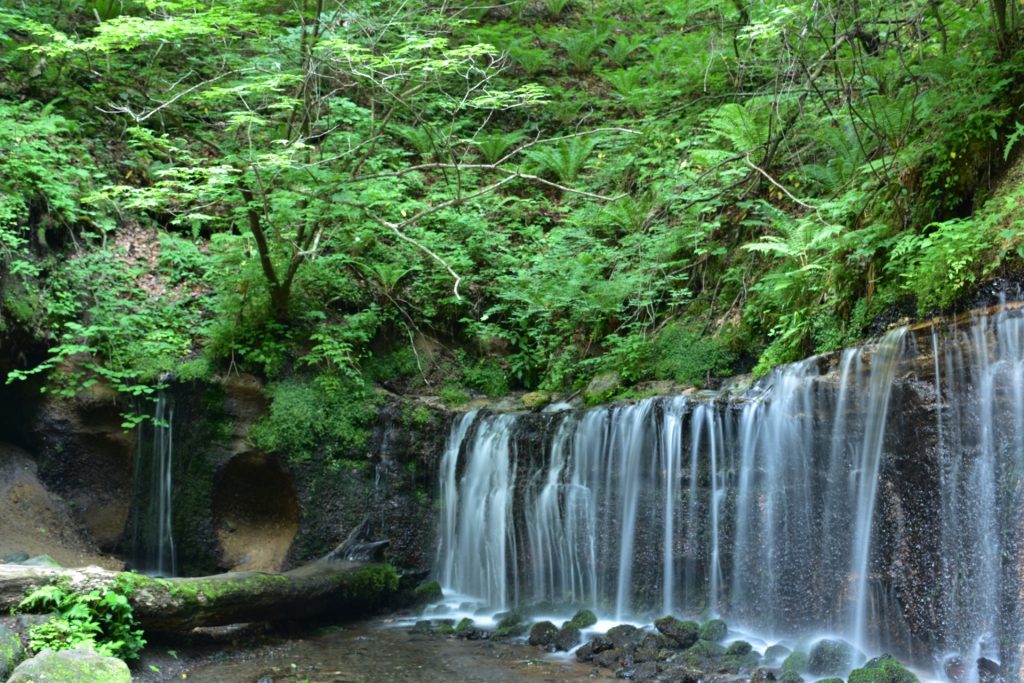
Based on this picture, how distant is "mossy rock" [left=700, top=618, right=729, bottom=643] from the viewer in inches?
294

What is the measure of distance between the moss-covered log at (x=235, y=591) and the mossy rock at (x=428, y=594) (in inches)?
9.5

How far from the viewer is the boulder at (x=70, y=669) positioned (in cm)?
540

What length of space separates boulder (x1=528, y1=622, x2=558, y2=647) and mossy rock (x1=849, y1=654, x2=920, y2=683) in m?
2.74

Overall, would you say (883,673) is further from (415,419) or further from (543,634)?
(415,419)

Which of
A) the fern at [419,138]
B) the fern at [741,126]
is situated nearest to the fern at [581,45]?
the fern at [419,138]

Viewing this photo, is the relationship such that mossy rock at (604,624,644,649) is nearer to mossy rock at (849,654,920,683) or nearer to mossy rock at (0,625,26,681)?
mossy rock at (849,654,920,683)

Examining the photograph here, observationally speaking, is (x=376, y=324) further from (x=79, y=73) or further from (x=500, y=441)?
(x=79, y=73)

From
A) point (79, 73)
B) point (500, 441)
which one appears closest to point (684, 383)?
point (500, 441)

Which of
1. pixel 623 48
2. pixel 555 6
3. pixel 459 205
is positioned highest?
pixel 555 6

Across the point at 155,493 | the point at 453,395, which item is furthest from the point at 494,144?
the point at 155,493

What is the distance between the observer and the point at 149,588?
290 inches

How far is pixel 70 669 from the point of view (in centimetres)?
556

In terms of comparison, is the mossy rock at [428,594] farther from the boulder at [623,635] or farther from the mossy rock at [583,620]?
the boulder at [623,635]

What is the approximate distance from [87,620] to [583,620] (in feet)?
13.8
